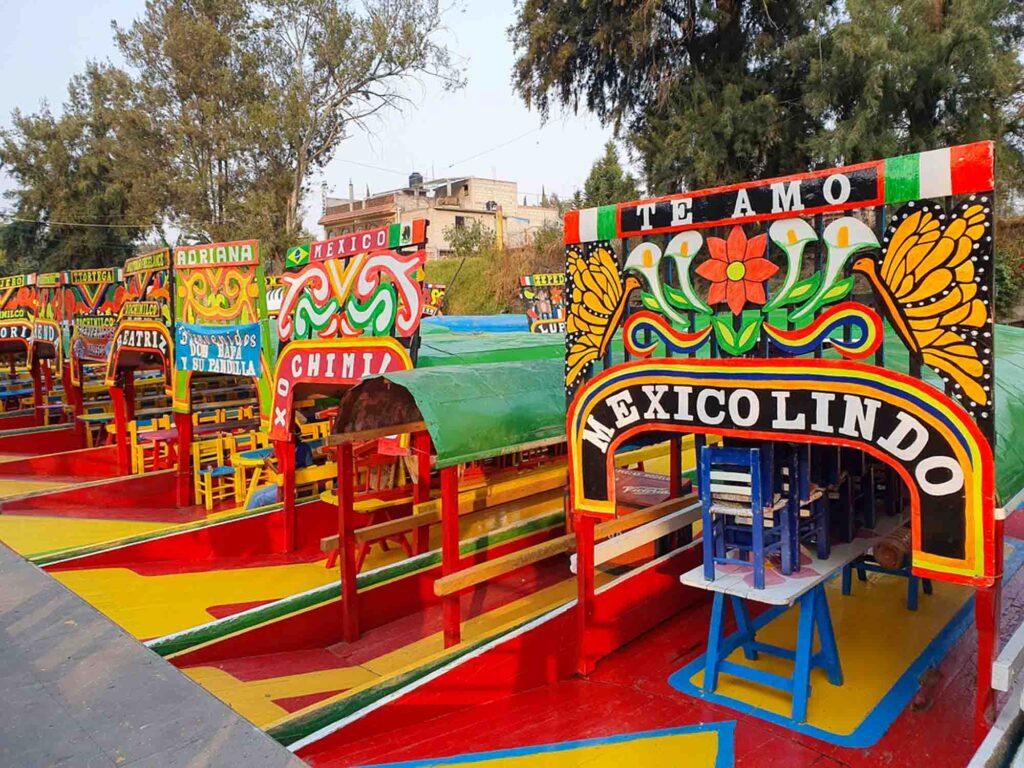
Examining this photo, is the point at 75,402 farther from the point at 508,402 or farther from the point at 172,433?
the point at 508,402

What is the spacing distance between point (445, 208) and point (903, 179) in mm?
40849

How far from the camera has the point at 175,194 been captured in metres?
27.9

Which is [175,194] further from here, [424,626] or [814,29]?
[424,626]

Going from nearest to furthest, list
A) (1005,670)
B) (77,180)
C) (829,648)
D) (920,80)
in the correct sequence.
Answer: (1005,670) < (829,648) < (920,80) < (77,180)

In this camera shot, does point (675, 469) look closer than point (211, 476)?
Yes

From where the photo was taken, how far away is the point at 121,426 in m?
11.5

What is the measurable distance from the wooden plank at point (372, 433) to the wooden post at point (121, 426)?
7517 mm

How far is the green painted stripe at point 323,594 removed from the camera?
5.48 m

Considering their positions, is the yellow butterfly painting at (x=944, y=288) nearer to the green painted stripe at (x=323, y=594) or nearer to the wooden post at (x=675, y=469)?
the wooden post at (x=675, y=469)

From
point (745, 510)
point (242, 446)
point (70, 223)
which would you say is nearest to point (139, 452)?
point (242, 446)

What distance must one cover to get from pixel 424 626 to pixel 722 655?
2800 mm

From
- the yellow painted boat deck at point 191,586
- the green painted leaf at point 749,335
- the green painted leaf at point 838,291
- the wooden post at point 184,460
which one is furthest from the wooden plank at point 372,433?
the wooden post at point 184,460

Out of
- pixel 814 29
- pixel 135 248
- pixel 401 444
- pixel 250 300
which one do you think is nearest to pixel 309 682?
pixel 401 444

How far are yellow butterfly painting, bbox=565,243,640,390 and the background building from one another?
118 feet
